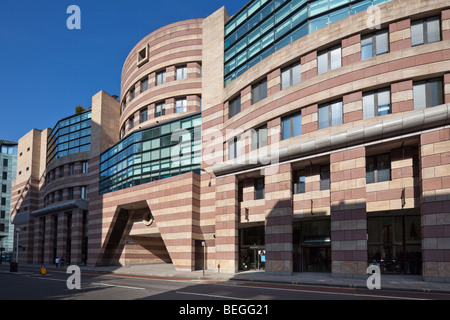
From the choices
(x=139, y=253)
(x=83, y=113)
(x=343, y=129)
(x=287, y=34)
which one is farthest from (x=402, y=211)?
(x=83, y=113)

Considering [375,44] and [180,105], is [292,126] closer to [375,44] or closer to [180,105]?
[375,44]

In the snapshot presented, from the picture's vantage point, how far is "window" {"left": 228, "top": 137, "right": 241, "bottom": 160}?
3319 cm

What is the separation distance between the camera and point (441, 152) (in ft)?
68.8

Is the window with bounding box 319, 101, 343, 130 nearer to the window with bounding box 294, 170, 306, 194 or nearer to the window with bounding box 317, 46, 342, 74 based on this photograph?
the window with bounding box 317, 46, 342, 74

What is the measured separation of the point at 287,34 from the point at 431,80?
1189 centimetres

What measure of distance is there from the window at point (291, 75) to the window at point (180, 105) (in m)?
15.8

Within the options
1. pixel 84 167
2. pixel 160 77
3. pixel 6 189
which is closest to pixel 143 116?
pixel 160 77

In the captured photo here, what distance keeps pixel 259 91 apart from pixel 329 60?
23.8 feet

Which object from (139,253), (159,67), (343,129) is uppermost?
(159,67)

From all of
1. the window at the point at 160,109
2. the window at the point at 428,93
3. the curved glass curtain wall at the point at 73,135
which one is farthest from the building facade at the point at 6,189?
the window at the point at 428,93

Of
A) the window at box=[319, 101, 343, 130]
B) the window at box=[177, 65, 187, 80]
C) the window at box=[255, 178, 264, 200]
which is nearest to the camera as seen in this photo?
the window at box=[319, 101, 343, 130]

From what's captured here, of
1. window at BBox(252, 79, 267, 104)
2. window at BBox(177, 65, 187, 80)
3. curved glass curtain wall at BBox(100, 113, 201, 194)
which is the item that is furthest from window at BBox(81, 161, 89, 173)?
window at BBox(252, 79, 267, 104)

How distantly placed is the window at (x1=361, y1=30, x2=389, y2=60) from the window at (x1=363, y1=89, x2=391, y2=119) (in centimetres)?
271
